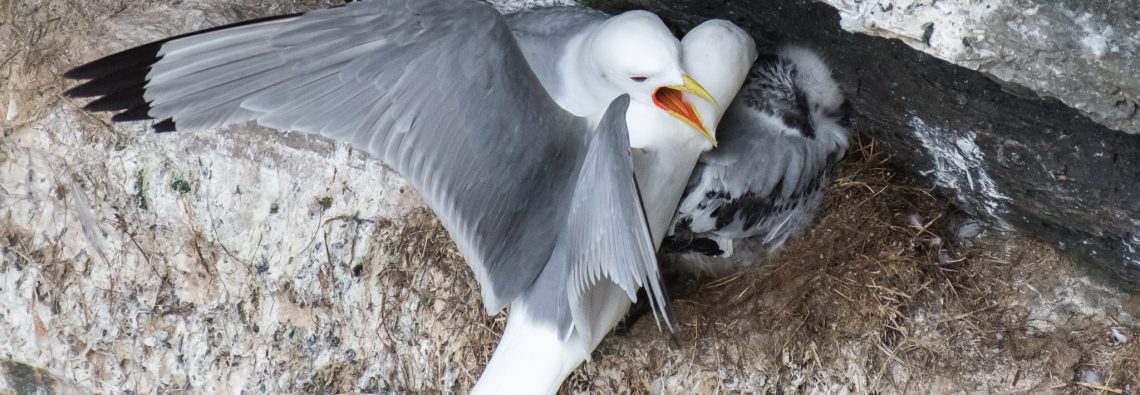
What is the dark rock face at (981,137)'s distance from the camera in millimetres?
1811

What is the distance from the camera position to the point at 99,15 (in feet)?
8.71

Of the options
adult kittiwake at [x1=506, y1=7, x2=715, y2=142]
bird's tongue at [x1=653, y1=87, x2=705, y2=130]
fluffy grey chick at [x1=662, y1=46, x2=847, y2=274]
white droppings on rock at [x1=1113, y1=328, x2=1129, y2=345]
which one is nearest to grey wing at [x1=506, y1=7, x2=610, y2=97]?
adult kittiwake at [x1=506, y1=7, x2=715, y2=142]

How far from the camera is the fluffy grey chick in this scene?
2.37 metres

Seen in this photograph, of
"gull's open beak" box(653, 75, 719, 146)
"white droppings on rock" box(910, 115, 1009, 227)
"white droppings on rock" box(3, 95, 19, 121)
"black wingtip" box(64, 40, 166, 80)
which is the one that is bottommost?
"white droppings on rock" box(3, 95, 19, 121)

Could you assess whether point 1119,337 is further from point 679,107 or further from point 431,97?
point 431,97

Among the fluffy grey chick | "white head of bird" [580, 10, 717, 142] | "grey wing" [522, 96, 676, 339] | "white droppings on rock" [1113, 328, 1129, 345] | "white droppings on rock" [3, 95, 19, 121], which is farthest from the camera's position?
"white droppings on rock" [3, 95, 19, 121]

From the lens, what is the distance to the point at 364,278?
2600 millimetres

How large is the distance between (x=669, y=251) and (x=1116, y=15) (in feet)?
3.71

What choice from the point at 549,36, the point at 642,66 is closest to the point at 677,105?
the point at 642,66

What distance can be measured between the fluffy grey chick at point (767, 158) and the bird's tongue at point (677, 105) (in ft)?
0.83

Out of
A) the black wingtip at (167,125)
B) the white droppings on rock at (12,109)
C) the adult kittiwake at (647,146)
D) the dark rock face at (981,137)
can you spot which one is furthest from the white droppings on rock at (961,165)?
the white droppings on rock at (12,109)

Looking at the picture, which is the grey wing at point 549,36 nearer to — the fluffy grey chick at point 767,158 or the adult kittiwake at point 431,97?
the adult kittiwake at point 431,97

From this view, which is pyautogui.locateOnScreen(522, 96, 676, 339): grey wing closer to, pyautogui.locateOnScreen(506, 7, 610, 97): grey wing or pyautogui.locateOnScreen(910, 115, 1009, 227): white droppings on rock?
pyautogui.locateOnScreen(506, 7, 610, 97): grey wing

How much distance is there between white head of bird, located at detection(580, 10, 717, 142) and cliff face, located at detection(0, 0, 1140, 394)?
0.22 m
